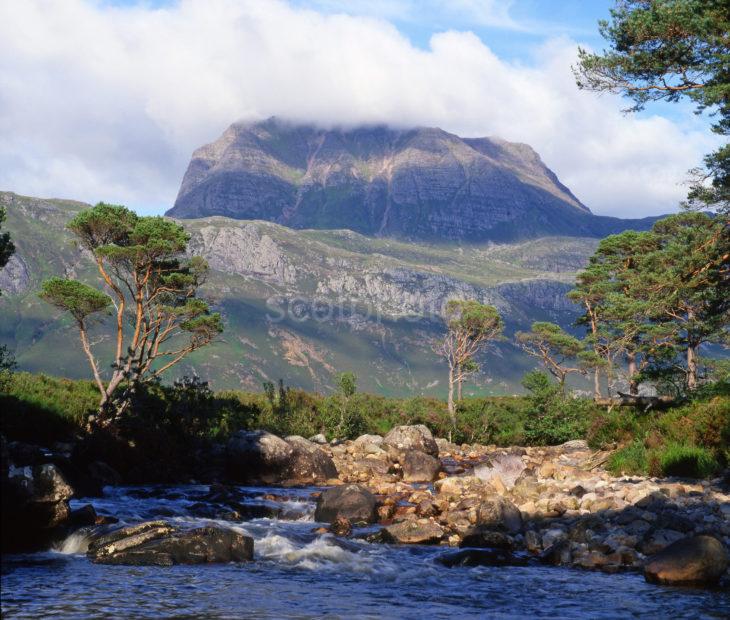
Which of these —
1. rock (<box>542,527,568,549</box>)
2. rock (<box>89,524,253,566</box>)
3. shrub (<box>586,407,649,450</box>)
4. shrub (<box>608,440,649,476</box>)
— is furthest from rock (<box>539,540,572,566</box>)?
shrub (<box>586,407,649,450</box>)

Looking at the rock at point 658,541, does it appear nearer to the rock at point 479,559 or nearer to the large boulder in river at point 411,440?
the rock at point 479,559

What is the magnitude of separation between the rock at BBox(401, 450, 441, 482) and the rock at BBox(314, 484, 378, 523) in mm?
8038

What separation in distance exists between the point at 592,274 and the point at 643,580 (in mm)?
41537

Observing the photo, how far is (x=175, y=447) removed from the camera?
2434 centimetres

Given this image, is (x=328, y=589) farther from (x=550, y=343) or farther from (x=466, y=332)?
(x=466, y=332)

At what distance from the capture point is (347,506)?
17188mm

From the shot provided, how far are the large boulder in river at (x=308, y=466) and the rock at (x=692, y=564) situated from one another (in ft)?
50.5

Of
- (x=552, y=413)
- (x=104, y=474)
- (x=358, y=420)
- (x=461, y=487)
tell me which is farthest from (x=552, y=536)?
(x=358, y=420)

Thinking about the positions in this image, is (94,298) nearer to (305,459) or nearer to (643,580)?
(305,459)

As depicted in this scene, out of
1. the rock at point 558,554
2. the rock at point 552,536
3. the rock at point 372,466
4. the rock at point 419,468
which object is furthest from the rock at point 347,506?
the rock at point 419,468

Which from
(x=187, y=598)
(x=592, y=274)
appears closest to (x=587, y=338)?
(x=592, y=274)

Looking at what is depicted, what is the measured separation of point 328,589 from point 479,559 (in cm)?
347

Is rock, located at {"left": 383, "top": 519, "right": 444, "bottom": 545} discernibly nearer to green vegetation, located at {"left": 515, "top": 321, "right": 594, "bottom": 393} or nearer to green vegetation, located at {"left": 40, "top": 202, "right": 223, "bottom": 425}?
green vegetation, located at {"left": 40, "top": 202, "right": 223, "bottom": 425}

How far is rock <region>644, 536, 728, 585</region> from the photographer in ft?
34.1
